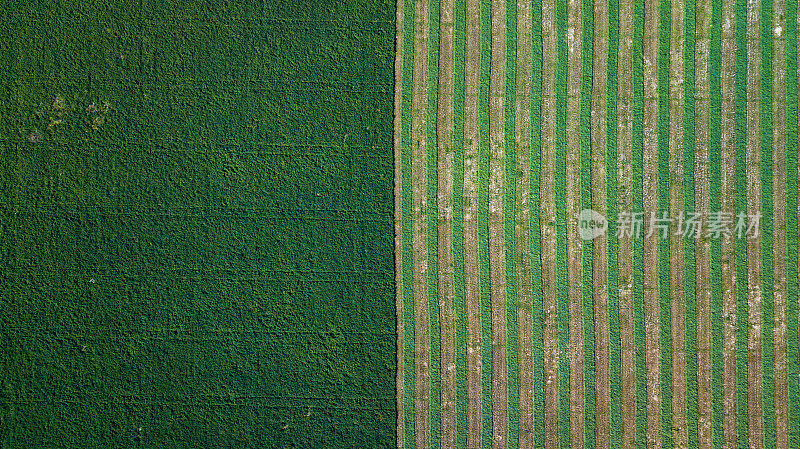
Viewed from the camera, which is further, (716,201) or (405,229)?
(716,201)

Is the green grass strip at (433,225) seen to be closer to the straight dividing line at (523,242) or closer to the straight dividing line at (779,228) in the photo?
the straight dividing line at (523,242)

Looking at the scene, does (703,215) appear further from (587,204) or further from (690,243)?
(587,204)

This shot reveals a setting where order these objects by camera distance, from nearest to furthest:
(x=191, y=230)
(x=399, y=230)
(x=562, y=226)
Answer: (x=191, y=230) → (x=399, y=230) → (x=562, y=226)

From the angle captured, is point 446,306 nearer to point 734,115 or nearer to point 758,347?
point 758,347

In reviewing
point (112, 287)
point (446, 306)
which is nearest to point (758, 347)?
point (446, 306)

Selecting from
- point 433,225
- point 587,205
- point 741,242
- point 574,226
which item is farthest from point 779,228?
point 433,225

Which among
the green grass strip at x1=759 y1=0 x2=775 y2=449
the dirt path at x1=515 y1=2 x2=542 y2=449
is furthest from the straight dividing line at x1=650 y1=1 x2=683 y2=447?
the dirt path at x1=515 y1=2 x2=542 y2=449
